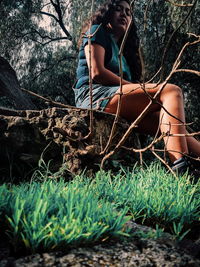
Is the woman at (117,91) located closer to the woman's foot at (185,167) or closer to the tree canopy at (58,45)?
the woman's foot at (185,167)

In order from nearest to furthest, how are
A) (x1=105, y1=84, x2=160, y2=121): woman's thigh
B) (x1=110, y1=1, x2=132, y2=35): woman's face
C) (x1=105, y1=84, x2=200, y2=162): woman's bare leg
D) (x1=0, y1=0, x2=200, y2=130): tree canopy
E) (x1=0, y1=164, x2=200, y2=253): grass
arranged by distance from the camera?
(x1=0, y1=164, x2=200, y2=253): grass
(x1=105, y1=84, x2=200, y2=162): woman's bare leg
(x1=105, y1=84, x2=160, y2=121): woman's thigh
(x1=110, y1=1, x2=132, y2=35): woman's face
(x1=0, y1=0, x2=200, y2=130): tree canopy

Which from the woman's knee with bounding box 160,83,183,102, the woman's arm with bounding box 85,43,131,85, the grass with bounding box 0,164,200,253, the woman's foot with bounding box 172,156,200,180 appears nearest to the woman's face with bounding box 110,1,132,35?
the woman's arm with bounding box 85,43,131,85

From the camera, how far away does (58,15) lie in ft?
31.1

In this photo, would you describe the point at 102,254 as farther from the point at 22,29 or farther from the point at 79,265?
the point at 22,29

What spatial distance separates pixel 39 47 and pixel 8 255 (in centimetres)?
815

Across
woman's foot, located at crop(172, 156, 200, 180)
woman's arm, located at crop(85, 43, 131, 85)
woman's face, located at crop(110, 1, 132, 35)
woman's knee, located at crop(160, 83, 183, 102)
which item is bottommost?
woman's foot, located at crop(172, 156, 200, 180)

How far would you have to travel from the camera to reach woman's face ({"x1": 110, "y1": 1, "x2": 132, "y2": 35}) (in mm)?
2506

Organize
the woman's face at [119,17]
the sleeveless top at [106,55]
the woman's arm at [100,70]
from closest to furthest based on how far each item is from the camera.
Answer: the woman's arm at [100,70] < the sleeveless top at [106,55] < the woman's face at [119,17]

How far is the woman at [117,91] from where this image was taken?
186 cm

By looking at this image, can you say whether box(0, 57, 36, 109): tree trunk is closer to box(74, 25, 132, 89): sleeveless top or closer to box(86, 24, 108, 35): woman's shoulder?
box(74, 25, 132, 89): sleeveless top

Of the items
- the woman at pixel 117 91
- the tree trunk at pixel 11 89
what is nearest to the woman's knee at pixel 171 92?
the woman at pixel 117 91

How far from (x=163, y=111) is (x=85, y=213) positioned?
1028 millimetres

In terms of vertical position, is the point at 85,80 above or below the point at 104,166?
above

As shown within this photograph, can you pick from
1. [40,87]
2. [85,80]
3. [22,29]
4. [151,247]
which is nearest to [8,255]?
[151,247]
